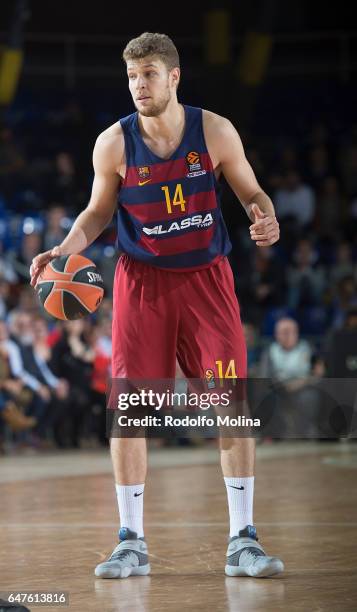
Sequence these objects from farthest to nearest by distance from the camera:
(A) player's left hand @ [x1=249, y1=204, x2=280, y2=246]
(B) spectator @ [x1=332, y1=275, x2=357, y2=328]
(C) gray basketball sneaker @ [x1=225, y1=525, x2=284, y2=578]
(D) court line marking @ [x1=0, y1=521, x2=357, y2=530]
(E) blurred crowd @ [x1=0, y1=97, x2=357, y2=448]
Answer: (B) spectator @ [x1=332, y1=275, x2=357, y2=328], (E) blurred crowd @ [x1=0, y1=97, x2=357, y2=448], (D) court line marking @ [x1=0, y1=521, x2=357, y2=530], (A) player's left hand @ [x1=249, y1=204, x2=280, y2=246], (C) gray basketball sneaker @ [x1=225, y1=525, x2=284, y2=578]

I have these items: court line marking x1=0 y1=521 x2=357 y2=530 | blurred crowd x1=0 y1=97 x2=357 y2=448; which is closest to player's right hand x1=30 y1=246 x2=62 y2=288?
court line marking x1=0 y1=521 x2=357 y2=530

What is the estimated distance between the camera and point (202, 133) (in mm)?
4715

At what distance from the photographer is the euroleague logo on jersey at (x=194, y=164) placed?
15.3 ft

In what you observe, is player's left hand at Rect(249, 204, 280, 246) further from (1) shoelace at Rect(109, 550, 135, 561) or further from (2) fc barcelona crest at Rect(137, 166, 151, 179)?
(1) shoelace at Rect(109, 550, 135, 561)

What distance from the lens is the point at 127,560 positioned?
4.50m

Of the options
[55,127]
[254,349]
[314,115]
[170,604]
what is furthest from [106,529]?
[314,115]

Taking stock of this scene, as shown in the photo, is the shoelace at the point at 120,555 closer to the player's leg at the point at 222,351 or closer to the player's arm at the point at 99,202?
the player's leg at the point at 222,351

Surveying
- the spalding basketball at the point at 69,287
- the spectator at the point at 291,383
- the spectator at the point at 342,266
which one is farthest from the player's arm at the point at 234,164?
the spectator at the point at 342,266

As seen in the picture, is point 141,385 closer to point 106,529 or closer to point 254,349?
point 106,529

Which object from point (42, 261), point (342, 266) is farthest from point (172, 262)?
point (342, 266)

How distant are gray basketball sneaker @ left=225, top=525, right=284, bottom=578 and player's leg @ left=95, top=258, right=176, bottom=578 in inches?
15.0

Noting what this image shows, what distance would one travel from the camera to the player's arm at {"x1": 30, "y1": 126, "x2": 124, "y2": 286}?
15.4ft

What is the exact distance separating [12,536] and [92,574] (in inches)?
43.5

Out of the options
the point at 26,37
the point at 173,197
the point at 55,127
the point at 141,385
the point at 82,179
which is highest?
the point at 26,37
